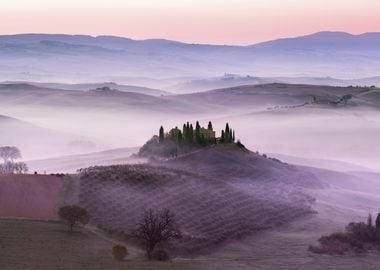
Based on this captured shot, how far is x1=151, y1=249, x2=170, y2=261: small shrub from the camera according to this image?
175 feet

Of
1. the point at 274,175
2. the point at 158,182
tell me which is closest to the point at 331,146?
the point at 274,175

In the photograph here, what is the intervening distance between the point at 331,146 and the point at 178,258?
12887cm

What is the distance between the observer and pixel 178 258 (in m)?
55.6

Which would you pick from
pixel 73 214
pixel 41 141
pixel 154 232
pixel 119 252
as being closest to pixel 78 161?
pixel 41 141

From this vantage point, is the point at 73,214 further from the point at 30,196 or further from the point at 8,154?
the point at 8,154

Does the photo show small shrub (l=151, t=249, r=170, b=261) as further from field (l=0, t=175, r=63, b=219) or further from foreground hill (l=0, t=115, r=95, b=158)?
foreground hill (l=0, t=115, r=95, b=158)

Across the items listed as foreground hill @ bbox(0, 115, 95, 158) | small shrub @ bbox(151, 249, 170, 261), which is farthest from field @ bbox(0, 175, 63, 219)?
foreground hill @ bbox(0, 115, 95, 158)

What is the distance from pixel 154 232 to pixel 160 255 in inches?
119

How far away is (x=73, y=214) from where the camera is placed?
6056 centimetres

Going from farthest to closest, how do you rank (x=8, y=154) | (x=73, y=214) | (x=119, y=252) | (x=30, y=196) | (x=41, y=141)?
1. (x=41, y=141)
2. (x=8, y=154)
3. (x=30, y=196)
4. (x=73, y=214)
5. (x=119, y=252)

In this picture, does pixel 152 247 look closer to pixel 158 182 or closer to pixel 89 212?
pixel 89 212

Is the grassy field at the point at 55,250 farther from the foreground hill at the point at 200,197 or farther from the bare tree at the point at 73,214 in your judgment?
the foreground hill at the point at 200,197

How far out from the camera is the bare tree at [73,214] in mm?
60406

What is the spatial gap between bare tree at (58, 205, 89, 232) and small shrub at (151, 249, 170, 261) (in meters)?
9.46
